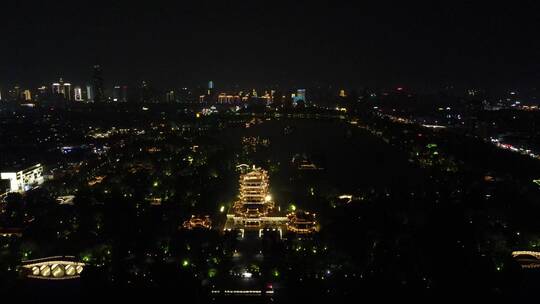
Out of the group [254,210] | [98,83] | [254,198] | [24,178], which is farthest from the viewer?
[98,83]

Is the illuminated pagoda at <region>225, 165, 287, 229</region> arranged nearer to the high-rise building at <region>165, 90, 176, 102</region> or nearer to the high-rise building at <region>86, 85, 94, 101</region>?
the high-rise building at <region>165, 90, 176, 102</region>

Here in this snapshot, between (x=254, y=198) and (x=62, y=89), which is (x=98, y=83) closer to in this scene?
(x=62, y=89)

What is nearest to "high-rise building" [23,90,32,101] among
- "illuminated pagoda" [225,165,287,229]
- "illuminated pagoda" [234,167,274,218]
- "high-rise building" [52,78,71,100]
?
"high-rise building" [52,78,71,100]

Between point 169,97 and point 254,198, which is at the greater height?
point 254,198

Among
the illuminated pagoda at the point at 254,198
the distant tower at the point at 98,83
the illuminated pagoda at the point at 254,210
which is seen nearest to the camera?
the illuminated pagoda at the point at 254,210

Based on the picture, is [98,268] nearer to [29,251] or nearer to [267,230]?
[29,251]

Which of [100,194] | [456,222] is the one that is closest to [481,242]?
[456,222]

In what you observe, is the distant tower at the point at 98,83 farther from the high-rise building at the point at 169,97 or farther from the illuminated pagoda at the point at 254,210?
the illuminated pagoda at the point at 254,210

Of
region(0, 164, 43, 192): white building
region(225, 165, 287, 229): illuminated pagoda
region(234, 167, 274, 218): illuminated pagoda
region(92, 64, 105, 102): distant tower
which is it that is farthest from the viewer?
region(92, 64, 105, 102): distant tower

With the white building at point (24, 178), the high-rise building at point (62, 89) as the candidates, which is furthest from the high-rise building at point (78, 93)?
the white building at point (24, 178)

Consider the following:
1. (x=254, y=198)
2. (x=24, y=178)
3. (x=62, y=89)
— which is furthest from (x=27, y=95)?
(x=254, y=198)
